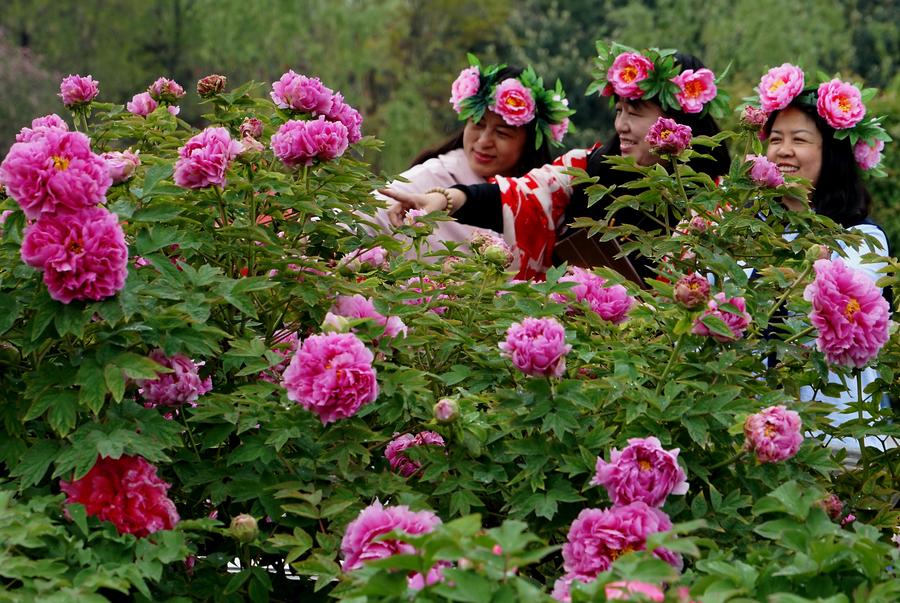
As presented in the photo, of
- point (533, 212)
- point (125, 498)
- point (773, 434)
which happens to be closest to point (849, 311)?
point (773, 434)

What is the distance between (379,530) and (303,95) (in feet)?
3.28


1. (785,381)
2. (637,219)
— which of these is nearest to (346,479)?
(785,381)

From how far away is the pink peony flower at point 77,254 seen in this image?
1.91 metres

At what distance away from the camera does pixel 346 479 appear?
82.3 inches

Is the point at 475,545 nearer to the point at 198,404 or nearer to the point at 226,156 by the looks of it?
the point at 198,404

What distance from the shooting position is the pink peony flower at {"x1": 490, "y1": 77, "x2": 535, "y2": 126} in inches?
182

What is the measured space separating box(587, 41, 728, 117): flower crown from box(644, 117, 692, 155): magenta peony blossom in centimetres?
135

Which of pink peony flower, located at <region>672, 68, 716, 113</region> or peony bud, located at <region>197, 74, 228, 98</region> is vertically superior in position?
peony bud, located at <region>197, 74, 228, 98</region>

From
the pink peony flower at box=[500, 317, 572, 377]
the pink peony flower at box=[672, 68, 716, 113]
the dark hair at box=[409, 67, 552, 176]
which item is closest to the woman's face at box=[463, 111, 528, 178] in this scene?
the dark hair at box=[409, 67, 552, 176]

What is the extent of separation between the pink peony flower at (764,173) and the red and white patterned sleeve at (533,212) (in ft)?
5.50

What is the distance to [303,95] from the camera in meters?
2.53

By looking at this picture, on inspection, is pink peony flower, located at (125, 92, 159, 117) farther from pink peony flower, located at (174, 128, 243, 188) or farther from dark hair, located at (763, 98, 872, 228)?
dark hair, located at (763, 98, 872, 228)

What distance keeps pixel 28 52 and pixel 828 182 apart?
1723cm

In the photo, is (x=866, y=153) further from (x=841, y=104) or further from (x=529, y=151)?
(x=529, y=151)
